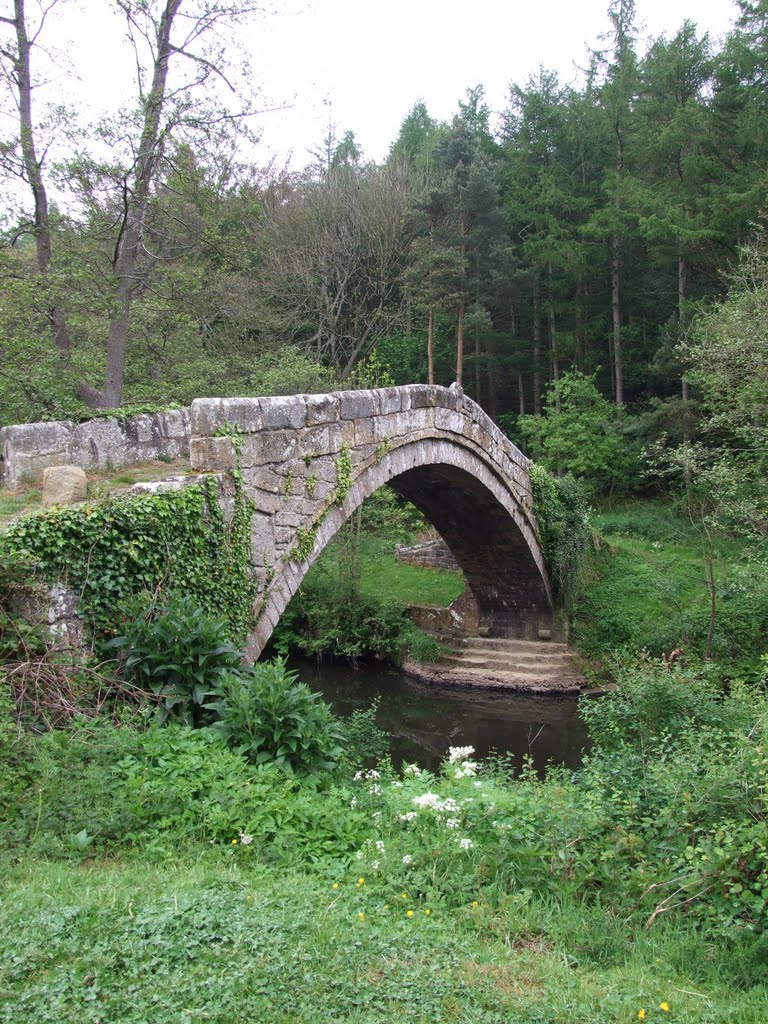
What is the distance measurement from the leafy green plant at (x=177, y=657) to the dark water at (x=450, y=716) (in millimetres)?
6034

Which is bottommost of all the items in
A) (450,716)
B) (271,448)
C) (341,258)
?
(450,716)

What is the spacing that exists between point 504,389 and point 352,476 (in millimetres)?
19458

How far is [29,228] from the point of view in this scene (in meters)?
10.3

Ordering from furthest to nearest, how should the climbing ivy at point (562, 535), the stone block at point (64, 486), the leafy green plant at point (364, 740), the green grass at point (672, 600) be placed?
the climbing ivy at point (562, 535), the green grass at point (672, 600), the leafy green plant at point (364, 740), the stone block at point (64, 486)

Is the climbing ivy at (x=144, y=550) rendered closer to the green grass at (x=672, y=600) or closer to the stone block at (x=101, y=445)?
the stone block at (x=101, y=445)

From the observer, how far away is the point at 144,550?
4594mm

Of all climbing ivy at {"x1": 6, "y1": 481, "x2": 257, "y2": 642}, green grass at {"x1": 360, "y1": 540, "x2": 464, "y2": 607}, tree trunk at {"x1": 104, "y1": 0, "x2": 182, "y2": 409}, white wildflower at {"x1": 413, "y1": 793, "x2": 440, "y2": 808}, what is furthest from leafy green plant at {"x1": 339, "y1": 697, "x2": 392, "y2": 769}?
green grass at {"x1": 360, "y1": 540, "x2": 464, "y2": 607}

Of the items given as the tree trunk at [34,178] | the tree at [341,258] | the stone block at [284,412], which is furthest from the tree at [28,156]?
the tree at [341,258]

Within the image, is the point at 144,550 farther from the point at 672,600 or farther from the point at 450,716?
the point at 672,600

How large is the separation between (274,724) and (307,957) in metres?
1.70

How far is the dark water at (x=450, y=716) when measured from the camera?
10508 millimetres

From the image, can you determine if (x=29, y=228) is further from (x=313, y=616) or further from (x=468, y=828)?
(x=468, y=828)

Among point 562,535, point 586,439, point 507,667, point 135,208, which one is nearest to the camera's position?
point 135,208

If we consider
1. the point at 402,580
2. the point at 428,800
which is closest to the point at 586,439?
the point at 402,580
